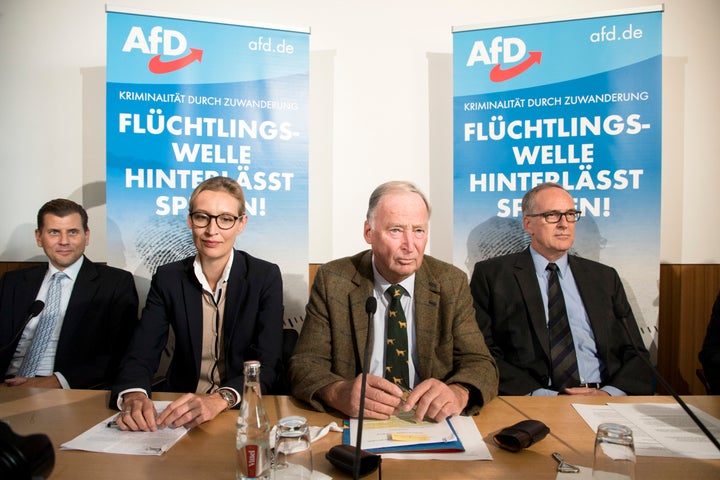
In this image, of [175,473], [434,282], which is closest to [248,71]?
[434,282]

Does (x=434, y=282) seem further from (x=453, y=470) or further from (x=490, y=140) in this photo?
(x=490, y=140)

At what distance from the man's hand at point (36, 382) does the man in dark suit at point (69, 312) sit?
0.21 ft

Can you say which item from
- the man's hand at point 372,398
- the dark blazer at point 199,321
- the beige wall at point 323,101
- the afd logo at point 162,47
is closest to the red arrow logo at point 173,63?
the afd logo at point 162,47

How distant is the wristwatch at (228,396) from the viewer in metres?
1.64

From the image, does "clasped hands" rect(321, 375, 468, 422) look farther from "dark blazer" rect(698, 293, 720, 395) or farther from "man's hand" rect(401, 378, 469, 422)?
"dark blazer" rect(698, 293, 720, 395)

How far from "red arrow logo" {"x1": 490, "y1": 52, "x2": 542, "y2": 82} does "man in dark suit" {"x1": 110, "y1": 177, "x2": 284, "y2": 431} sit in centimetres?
190

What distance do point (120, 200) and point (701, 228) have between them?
12.9ft

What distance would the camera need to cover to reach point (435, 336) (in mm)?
1989

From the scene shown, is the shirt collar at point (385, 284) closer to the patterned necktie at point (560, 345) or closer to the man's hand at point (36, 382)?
the patterned necktie at point (560, 345)

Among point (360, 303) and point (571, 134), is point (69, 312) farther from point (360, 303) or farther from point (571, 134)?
point (571, 134)

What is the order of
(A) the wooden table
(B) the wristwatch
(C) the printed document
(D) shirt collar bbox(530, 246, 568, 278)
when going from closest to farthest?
1. (A) the wooden table
2. (C) the printed document
3. (B) the wristwatch
4. (D) shirt collar bbox(530, 246, 568, 278)

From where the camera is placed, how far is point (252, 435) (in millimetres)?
1171

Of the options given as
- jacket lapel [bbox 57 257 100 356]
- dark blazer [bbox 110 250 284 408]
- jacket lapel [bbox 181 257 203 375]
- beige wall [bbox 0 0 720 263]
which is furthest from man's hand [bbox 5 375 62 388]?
beige wall [bbox 0 0 720 263]

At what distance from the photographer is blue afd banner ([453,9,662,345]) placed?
3.04 metres
